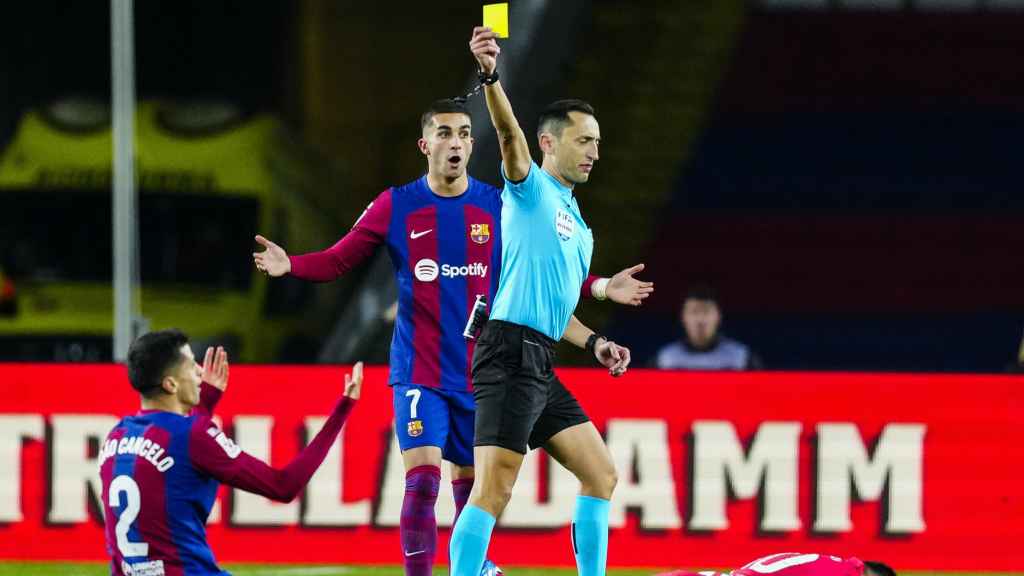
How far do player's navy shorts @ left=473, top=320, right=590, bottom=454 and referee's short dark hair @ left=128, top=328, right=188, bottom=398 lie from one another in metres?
1.37

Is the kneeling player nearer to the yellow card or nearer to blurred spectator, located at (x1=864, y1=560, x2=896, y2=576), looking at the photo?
the yellow card

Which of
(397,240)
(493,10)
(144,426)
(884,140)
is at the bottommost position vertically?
(144,426)

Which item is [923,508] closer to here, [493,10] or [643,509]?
[643,509]

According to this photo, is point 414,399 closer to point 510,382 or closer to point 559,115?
point 510,382

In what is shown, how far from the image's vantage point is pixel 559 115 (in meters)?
6.19

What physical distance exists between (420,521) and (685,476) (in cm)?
272

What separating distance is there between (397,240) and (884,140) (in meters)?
15.8

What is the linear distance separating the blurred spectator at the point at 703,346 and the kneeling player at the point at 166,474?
16.6 ft

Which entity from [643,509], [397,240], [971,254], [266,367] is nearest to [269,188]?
[266,367]

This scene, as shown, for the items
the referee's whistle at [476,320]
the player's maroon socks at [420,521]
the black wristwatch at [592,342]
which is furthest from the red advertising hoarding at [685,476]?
the referee's whistle at [476,320]

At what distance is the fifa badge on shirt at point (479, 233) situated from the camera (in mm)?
6785

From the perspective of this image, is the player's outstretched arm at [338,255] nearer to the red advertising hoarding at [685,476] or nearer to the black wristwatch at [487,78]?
the black wristwatch at [487,78]

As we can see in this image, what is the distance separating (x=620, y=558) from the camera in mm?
8828

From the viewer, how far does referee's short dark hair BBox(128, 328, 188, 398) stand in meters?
5.06
